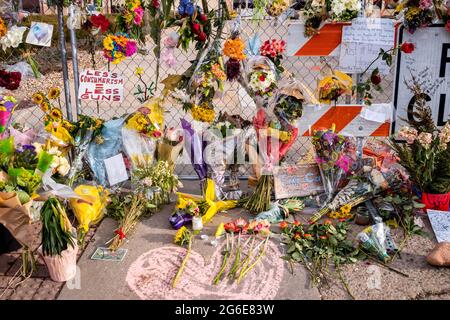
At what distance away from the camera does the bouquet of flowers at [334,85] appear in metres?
4.03

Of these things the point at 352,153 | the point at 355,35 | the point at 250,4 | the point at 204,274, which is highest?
the point at 250,4

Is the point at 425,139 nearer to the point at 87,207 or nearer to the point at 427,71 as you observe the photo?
the point at 427,71

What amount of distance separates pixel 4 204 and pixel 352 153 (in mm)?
2718

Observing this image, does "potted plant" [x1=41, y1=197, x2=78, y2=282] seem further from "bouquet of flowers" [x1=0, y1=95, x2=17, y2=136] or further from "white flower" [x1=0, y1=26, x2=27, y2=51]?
"white flower" [x1=0, y1=26, x2=27, y2=51]

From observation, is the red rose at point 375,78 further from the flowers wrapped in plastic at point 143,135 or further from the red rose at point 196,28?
the flowers wrapped in plastic at point 143,135

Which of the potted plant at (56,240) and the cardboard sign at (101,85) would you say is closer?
the potted plant at (56,240)

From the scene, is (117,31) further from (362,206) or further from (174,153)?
(362,206)

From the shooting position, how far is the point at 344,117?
4.23m

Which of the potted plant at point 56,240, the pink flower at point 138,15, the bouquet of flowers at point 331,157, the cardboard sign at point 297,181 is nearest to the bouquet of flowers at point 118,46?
the pink flower at point 138,15

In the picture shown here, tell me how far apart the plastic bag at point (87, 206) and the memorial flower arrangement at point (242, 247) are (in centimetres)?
103

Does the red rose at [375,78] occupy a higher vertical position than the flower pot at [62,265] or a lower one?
higher

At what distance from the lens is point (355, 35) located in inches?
161

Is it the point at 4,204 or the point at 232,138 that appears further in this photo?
the point at 232,138

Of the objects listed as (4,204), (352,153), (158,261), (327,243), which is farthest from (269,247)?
(4,204)
